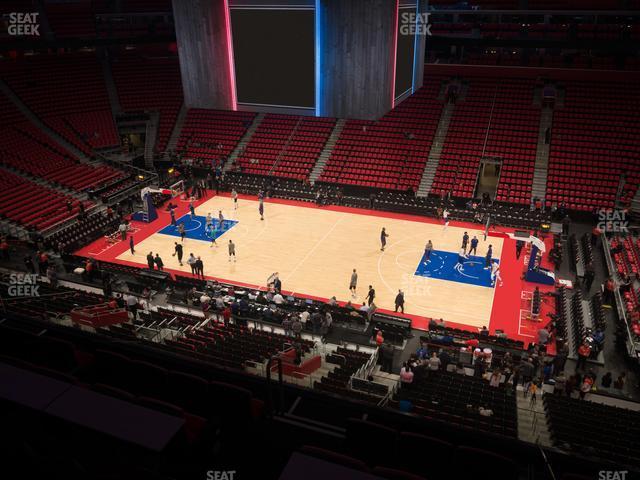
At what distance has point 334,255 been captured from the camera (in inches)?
905

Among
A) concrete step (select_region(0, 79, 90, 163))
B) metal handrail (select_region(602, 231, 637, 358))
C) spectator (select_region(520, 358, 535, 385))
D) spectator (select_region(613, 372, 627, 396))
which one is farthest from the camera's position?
concrete step (select_region(0, 79, 90, 163))

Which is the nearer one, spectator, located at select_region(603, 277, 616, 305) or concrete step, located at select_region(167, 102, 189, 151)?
spectator, located at select_region(603, 277, 616, 305)

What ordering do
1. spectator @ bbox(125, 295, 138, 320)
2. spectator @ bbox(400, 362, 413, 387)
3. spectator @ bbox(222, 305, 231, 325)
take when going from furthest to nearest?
spectator @ bbox(222, 305, 231, 325), spectator @ bbox(125, 295, 138, 320), spectator @ bbox(400, 362, 413, 387)

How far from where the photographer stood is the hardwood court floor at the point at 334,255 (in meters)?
19.7

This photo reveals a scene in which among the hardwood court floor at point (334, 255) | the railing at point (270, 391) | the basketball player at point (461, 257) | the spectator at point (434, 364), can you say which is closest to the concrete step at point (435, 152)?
the hardwood court floor at point (334, 255)

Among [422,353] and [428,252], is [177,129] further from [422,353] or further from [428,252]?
[422,353]

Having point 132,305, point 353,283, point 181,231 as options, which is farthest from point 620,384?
point 181,231

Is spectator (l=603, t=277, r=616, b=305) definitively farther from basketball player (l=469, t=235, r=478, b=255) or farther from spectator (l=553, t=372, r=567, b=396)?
spectator (l=553, t=372, r=567, b=396)

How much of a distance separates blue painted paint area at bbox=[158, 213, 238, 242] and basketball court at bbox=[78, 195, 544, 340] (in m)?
0.05

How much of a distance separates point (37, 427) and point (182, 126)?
3458 cm

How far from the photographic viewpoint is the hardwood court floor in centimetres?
1967

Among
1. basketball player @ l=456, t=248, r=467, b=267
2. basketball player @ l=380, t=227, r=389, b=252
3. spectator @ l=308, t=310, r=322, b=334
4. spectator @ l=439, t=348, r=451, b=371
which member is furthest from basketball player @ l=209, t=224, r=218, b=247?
spectator @ l=439, t=348, r=451, b=371

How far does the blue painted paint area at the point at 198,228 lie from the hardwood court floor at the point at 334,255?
379 mm

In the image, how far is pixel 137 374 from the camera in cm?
638
